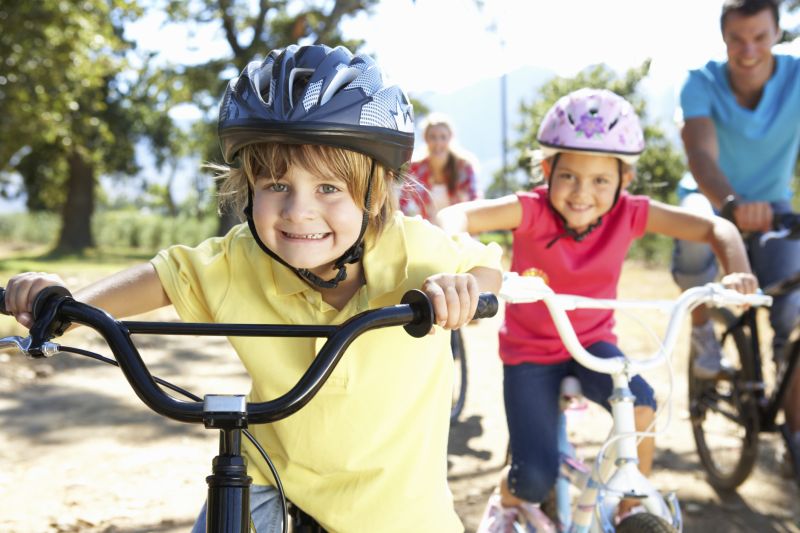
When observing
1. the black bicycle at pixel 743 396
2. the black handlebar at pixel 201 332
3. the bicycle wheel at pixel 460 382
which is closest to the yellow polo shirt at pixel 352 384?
the black handlebar at pixel 201 332

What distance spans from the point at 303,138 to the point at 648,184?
105 inches

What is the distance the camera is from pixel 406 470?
205 centimetres

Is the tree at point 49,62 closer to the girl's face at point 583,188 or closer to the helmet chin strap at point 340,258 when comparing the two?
the girl's face at point 583,188

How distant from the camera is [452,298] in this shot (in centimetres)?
178

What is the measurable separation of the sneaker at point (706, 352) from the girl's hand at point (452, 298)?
3024 millimetres

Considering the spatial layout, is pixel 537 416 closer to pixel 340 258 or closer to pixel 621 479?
pixel 621 479

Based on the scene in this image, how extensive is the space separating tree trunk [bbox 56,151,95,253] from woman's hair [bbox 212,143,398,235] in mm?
30479

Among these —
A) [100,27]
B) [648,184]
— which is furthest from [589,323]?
[100,27]

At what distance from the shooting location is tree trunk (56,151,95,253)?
30594 mm

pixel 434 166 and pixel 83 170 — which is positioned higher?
pixel 83 170

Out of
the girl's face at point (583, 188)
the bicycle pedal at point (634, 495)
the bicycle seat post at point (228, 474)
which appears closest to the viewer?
the bicycle seat post at point (228, 474)

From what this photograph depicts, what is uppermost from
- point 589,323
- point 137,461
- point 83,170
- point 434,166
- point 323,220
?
point 83,170

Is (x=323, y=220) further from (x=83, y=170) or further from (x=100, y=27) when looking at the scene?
(x=83, y=170)

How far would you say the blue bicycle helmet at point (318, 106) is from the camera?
1920 millimetres
